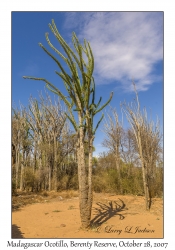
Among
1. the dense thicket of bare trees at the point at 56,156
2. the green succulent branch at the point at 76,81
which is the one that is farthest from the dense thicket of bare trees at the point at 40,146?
the green succulent branch at the point at 76,81

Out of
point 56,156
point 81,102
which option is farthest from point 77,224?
point 56,156

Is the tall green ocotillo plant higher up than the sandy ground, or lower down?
higher up

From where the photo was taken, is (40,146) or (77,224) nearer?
(77,224)

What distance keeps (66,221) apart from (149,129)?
288 inches

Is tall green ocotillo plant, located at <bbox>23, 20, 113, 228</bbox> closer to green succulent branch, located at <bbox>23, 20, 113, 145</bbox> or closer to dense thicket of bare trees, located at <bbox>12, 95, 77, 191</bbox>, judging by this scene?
green succulent branch, located at <bbox>23, 20, 113, 145</bbox>

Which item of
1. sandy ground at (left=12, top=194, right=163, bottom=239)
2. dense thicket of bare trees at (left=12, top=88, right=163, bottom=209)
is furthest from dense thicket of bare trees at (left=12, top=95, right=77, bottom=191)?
sandy ground at (left=12, top=194, right=163, bottom=239)

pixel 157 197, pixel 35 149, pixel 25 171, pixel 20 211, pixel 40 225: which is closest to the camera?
pixel 40 225

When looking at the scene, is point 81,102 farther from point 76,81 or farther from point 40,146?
point 40,146

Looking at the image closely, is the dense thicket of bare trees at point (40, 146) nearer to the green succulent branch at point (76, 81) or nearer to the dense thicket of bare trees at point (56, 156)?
the dense thicket of bare trees at point (56, 156)

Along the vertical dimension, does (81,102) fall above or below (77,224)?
above

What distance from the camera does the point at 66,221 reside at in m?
6.06
